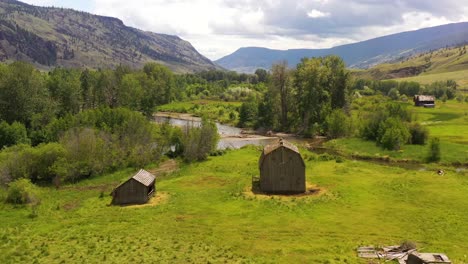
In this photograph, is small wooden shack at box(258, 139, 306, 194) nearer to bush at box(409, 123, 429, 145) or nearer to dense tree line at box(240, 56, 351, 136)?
bush at box(409, 123, 429, 145)

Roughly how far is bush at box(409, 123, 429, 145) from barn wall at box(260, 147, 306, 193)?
45188 millimetres

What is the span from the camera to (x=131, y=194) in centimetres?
4869

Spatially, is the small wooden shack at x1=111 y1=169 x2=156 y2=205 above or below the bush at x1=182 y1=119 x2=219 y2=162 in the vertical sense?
below

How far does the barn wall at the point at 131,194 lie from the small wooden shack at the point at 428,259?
28.9 m

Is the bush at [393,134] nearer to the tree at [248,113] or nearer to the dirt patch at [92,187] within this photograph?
the tree at [248,113]

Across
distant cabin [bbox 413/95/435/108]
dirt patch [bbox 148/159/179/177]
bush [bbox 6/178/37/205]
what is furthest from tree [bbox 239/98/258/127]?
bush [bbox 6/178/37/205]

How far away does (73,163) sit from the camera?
6025 centimetres

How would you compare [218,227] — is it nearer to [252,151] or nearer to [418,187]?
[418,187]

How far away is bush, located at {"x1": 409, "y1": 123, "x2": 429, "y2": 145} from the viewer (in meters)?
86.9

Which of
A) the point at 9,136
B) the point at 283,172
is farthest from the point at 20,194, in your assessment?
the point at 9,136

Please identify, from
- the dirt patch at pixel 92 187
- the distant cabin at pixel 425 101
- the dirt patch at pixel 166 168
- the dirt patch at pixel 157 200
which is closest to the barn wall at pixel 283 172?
the dirt patch at pixel 157 200

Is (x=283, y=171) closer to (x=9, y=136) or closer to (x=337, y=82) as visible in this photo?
(x=9, y=136)

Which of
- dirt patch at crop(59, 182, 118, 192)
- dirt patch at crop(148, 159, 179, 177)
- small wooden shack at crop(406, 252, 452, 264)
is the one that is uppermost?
small wooden shack at crop(406, 252, 452, 264)

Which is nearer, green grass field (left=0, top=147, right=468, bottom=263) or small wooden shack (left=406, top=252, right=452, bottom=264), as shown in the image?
small wooden shack (left=406, top=252, right=452, bottom=264)
